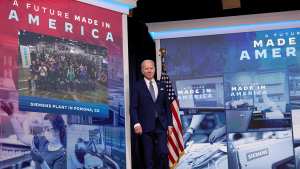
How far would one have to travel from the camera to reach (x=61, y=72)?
131 inches

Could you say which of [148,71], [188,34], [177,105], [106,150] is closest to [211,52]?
[188,34]

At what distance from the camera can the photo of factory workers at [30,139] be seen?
112 inches

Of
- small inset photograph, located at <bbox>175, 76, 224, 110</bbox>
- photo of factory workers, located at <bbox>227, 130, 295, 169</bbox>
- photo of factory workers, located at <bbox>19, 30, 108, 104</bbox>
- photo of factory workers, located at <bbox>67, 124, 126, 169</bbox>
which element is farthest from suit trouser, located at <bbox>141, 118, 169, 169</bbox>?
photo of factory workers, located at <bbox>227, 130, 295, 169</bbox>

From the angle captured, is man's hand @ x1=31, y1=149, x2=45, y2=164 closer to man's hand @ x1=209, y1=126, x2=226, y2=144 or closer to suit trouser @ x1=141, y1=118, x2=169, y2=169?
suit trouser @ x1=141, y1=118, x2=169, y2=169

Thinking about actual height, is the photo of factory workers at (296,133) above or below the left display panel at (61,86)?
below

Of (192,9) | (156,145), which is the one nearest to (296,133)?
(156,145)

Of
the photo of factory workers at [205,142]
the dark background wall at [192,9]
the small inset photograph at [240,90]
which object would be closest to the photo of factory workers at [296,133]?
the small inset photograph at [240,90]

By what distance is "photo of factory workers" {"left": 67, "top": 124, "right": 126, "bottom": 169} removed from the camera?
330 cm

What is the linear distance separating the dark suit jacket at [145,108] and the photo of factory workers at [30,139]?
861mm

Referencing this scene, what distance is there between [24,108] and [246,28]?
352cm

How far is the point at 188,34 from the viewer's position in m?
5.16

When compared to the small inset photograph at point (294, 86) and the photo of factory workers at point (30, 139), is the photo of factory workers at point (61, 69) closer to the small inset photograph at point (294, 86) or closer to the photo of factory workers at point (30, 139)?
the photo of factory workers at point (30, 139)

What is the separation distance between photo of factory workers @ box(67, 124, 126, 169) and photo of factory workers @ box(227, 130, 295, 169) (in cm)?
194

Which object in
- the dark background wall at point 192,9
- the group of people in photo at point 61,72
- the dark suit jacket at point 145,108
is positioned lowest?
the dark suit jacket at point 145,108
